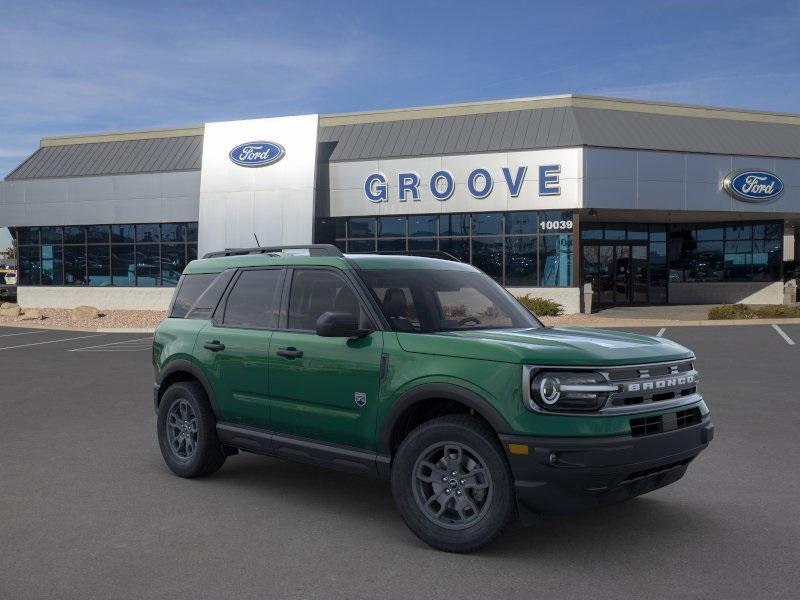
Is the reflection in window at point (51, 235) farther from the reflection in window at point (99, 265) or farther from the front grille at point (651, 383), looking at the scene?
the front grille at point (651, 383)

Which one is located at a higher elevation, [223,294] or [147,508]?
[223,294]

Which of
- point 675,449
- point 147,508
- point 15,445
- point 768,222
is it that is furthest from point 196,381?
point 768,222

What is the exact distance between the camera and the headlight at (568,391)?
4570mm

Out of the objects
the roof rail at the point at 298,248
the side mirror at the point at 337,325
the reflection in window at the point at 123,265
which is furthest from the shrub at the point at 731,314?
the reflection in window at the point at 123,265

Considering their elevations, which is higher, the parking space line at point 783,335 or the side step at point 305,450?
the side step at point 305,450

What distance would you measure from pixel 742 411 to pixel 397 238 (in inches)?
931

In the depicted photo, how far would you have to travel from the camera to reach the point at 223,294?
6832mm

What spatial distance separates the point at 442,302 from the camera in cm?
598

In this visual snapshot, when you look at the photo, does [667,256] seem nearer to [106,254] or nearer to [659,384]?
[106,254]

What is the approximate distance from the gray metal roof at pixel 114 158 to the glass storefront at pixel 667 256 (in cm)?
1770

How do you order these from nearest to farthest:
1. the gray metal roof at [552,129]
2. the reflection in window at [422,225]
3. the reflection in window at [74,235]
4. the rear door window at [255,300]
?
the rear door window at [255,300], the gray metal roof at [552,129], the reflection in window at [422,225], the reflection in window at [74,235]

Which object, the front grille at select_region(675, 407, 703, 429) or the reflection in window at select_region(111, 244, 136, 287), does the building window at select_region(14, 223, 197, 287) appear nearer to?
the reflection in window at select_region(111, 244, 136, 287)

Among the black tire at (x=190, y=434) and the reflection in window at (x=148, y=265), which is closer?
the black tire at (x=190, y=434)

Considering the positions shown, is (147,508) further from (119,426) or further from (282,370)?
(119,426)
